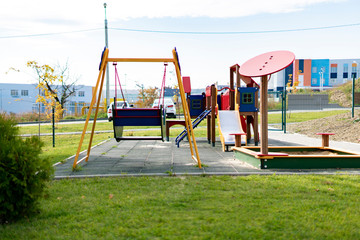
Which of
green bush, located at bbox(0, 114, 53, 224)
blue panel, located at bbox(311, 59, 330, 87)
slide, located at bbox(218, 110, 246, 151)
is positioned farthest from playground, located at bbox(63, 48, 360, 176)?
blue panel, located at bbox(311, 59, 330, 87)

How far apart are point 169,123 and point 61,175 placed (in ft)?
22.3

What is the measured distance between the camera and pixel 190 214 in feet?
12.1

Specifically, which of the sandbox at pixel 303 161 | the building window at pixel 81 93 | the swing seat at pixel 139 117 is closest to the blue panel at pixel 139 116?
the swing seat at pixel 139 117

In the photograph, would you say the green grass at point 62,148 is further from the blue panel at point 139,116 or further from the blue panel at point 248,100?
the blue panel at point 248,100

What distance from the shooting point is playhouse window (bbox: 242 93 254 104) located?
1084 cm

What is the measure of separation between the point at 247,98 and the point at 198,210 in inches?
296

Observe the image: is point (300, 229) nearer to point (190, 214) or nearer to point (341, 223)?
point (341, 223)

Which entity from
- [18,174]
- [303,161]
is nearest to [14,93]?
[303,161]

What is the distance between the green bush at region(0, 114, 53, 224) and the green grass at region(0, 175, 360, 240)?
0.55ft

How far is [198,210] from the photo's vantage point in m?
3.82

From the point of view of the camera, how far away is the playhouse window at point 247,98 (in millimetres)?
10844

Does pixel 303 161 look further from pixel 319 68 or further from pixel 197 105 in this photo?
pixel 319 68

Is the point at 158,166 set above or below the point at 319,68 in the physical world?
below

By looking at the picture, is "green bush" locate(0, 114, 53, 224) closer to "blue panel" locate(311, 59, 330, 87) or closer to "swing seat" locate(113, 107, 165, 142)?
"swing seat" locate(113, 107, 165, 142)
